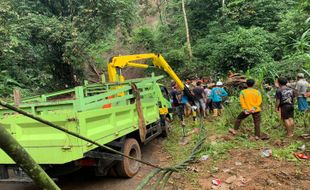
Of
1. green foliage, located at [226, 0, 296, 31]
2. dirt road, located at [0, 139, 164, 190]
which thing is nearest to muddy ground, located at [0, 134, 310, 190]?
dirt road, located at [0, 139, 164, 190]

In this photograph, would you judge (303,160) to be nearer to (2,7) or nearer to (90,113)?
(90,113)

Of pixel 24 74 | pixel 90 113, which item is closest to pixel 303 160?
pixel 90 113

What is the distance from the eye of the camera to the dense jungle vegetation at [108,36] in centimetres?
1416

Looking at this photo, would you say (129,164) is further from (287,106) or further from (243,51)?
(243,51)

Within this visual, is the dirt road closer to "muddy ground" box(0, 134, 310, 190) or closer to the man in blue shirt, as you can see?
"muddy ground" box(0, 134, 310, 190)

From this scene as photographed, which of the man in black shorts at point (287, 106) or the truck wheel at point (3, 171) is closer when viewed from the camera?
the truck wheel at point (3, 171)

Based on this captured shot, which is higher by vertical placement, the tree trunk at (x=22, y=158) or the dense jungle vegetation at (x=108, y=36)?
the dense jungle vegetation at (x=108, y=36)

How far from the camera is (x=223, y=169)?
5660mm

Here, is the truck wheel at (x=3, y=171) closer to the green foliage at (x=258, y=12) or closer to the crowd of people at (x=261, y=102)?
the crowd of people at (x=261, y=102)

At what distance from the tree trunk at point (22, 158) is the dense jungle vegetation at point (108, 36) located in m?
10.5

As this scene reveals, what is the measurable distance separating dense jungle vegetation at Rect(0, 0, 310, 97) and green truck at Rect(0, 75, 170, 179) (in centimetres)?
626

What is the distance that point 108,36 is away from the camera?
1891 centimetres

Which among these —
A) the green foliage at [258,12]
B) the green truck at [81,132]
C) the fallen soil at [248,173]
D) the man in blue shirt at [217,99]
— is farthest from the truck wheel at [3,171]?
the green foliage at [258,12]

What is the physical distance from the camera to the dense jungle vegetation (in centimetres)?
1416
